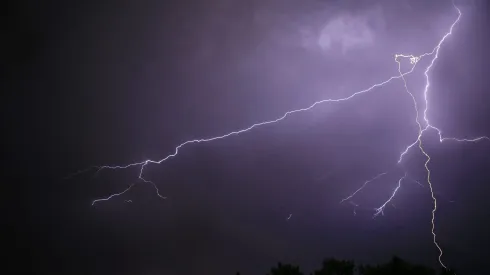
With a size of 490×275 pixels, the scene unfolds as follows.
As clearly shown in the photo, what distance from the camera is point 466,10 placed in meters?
10.2

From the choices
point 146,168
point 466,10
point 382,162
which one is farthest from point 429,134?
point 146,168

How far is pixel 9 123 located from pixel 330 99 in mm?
9158

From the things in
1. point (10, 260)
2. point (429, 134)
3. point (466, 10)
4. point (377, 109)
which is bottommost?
point (10, 260)

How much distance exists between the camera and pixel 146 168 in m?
10.3

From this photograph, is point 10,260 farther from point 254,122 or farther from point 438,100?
point 438,100

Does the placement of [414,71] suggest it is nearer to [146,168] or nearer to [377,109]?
[377,109]

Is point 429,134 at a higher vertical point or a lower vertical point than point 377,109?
lower

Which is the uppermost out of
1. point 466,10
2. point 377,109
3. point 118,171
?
point 466,10

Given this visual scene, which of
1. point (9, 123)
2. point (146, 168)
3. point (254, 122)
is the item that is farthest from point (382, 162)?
point (9, 123)

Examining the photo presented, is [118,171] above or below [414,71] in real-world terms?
below

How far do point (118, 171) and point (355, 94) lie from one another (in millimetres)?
7111

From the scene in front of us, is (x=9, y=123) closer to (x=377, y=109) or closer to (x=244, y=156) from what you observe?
(x=244, y=156)

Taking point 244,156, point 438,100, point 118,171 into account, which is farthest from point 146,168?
point 438,100

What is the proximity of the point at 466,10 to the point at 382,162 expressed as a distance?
4.92 metres
